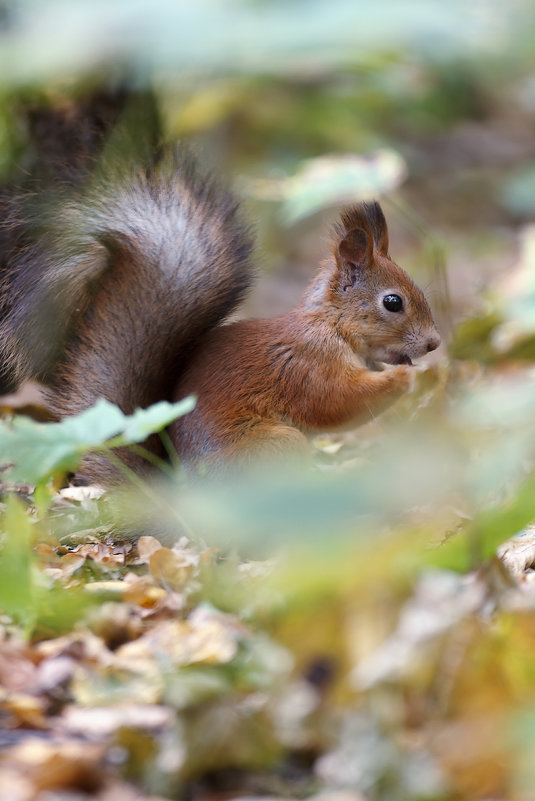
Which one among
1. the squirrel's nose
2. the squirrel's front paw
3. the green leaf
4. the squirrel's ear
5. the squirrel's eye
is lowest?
the squirrel's front paw

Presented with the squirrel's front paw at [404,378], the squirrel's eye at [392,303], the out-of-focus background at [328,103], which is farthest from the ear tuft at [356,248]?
the squirrel's front paw at [404,378]

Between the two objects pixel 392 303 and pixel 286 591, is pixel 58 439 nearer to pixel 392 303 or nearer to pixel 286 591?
pixel 286 591

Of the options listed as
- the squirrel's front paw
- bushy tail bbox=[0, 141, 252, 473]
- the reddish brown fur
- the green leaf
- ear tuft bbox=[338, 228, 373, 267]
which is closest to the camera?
the green leaf

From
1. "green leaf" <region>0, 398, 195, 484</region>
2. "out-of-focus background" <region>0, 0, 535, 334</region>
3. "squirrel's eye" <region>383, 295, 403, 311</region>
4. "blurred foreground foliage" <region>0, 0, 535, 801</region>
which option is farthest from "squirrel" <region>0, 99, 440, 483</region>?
"green leaf" <region>0, 398, 195, 484</region>

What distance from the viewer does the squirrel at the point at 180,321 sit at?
2.78 m

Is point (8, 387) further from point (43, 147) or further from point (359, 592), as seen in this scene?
point (359, 592)

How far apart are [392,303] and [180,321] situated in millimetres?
729

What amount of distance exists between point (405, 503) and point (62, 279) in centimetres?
231

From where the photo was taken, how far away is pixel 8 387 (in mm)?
2908

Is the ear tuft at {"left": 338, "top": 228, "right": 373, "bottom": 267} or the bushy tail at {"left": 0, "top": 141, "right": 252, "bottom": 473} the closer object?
the bushy tail at {"left": 0, "top": 141, "right": 252, "bottom": 473}

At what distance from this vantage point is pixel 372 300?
3.21 meters

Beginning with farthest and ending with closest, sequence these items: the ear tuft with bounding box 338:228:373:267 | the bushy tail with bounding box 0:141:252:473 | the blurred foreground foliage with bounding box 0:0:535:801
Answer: the ear tuft with bounding box 338:228:373:267 → the bushy tail with bounding box 0:141:252:473 → the blurred foreground foliage with bounding box 0:0:535:801

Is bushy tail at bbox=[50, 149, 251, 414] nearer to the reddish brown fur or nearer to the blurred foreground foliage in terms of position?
the reddish brown fur

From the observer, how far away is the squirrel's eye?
10.5 feet
